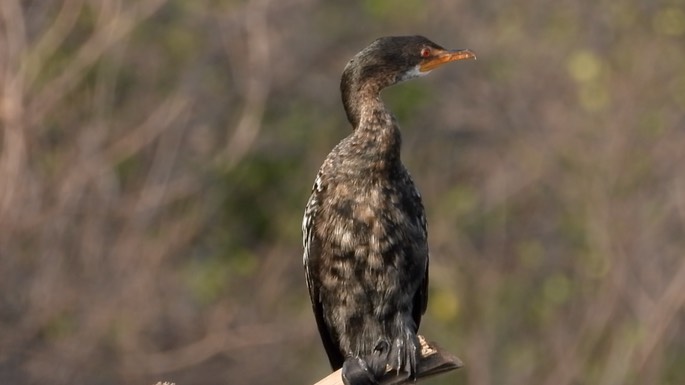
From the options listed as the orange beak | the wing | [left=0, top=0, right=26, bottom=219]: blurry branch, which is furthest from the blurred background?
the orange beak

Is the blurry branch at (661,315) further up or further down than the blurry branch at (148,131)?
further down

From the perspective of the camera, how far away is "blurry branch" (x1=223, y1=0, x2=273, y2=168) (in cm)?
1384

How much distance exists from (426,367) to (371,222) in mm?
653

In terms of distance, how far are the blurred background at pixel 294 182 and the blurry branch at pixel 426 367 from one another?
5.64 metres

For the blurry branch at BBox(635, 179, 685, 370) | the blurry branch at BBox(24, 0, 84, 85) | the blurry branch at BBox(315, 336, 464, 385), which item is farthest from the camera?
the blurry branch at BBox(635, 179, 685, 370)

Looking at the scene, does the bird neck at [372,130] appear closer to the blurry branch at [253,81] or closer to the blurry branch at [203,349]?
the blurry branch at [203,349]

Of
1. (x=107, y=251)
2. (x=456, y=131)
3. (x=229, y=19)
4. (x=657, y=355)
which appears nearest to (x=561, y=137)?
(x=456, y=131)

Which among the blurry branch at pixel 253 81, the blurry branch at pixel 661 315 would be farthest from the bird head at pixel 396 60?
the blurry branch at pixel 661 315

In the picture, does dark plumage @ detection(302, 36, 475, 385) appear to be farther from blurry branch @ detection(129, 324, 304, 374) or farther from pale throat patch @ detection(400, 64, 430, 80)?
blurry branch @ detection(129, 324, 304, 374)

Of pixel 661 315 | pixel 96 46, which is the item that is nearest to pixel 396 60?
pixel 96 46

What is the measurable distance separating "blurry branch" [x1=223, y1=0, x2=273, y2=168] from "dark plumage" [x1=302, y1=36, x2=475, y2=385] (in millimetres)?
6767

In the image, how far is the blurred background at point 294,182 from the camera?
41.7ft

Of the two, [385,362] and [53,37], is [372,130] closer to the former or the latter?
[385,362]

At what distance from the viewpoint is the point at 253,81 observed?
1431 centimetres
